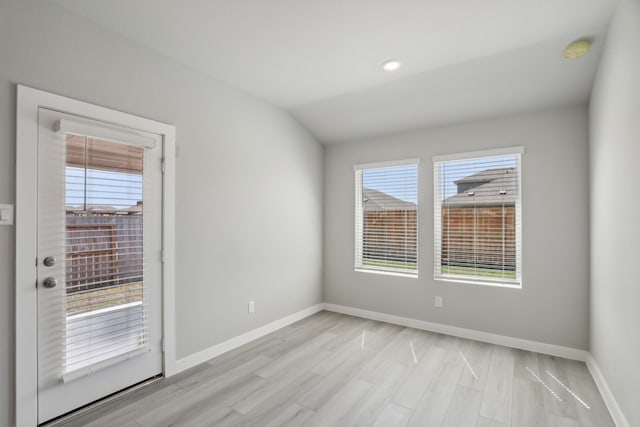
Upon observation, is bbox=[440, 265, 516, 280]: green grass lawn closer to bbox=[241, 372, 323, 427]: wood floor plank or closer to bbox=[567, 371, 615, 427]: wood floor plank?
bbox=[567, 371, 615, 427]: wood floor plank

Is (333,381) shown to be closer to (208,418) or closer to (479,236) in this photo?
(208,418)

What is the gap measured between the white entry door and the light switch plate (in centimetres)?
13

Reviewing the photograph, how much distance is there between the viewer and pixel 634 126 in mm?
1783

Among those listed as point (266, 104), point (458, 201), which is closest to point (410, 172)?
point (458, 201)

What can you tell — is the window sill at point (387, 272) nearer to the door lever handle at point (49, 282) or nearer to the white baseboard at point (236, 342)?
the white baseboard at point (236, 342)

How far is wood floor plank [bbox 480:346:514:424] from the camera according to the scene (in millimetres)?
2184

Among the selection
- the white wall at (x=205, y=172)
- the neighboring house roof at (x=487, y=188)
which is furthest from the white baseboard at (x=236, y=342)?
the neighboring house roof at (x=487, y=188)

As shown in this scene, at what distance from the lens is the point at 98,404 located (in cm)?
225

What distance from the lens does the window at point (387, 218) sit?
4043 mm

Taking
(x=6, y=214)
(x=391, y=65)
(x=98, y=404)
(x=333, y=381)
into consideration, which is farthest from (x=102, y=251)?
(x=391, y=65)

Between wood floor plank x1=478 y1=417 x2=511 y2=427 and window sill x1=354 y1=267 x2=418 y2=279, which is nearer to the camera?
wood floor plank x1=478 y1=417 x2=511 y2=427

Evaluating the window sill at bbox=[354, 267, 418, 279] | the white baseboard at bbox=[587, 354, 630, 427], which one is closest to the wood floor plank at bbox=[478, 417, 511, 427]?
the white baseboard at bbox=[587, 354, 630, 427]

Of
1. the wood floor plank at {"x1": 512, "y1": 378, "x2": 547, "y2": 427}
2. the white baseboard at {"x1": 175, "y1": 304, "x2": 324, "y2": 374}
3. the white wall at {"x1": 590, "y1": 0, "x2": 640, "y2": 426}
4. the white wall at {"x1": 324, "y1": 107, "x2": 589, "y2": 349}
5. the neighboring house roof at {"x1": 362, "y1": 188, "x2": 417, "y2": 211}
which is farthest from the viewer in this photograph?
the neighboring house roof at {"x1": 362, "y1": 188, "x2": 417, "y2": 211}

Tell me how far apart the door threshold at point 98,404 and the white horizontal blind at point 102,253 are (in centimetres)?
28
